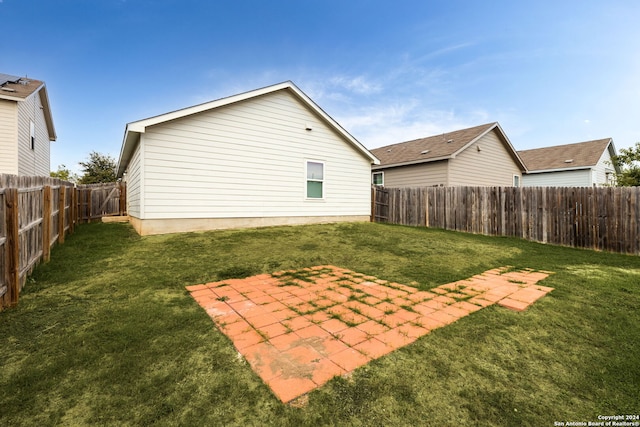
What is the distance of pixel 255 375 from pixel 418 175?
1674 cm

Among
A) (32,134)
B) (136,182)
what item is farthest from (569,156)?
(32,134)

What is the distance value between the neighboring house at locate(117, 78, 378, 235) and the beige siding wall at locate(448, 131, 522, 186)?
21.0ft

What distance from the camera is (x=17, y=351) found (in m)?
2.48

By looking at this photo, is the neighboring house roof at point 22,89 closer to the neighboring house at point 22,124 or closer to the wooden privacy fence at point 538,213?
the neighboring house at point 22,124

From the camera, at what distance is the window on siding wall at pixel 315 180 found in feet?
37.6

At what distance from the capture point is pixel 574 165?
20969 mm

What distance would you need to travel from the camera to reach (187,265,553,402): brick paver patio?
90.5 inches

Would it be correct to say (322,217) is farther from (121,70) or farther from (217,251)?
(121,70)

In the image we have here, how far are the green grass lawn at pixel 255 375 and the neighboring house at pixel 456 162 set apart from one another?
11.8 meters

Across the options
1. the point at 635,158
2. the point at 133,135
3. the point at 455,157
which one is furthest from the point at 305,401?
the point at 635,158

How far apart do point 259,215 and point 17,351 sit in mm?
7816

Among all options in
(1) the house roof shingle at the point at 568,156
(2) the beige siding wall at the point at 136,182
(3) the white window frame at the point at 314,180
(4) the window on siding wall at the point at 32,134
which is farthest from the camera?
(1) the house roof shingle at the point at 568,156

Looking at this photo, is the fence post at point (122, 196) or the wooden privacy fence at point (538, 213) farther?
the fence post at point (122, 196)

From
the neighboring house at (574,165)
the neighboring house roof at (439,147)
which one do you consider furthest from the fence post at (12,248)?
the neighboring house at (574,165)
